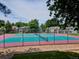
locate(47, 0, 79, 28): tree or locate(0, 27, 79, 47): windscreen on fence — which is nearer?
locate(47, 0, 79, 28): tree

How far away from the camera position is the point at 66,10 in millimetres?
12461

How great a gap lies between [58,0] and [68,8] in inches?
31.4

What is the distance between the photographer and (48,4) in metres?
13.3

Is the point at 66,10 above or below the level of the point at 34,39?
above

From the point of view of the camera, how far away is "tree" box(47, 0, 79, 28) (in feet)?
38.0

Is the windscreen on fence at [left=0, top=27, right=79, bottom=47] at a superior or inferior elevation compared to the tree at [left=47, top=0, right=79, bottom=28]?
inferior

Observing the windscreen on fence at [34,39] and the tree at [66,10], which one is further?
the windscreen on fence at [34,39]

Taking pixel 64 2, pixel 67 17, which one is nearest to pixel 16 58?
pixel 67 17

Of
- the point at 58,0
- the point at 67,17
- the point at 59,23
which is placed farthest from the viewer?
the point at 59,23

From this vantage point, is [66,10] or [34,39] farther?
[34,39]

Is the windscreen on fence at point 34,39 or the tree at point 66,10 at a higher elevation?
the tree at point 66,10

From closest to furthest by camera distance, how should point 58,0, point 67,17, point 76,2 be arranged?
point 76,2, point 58,0, point 67,17

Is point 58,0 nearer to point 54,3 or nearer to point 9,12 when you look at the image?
point 54,3

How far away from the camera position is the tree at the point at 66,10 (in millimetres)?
11570
